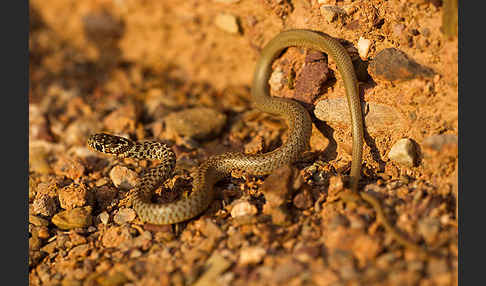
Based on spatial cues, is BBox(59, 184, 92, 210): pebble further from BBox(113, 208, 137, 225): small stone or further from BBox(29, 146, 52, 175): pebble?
BBox(29, 146, 52, 175): pebble

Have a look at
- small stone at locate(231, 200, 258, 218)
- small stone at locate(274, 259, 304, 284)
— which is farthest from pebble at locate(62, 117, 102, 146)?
small stone at locate(274, 259, 304, 284)

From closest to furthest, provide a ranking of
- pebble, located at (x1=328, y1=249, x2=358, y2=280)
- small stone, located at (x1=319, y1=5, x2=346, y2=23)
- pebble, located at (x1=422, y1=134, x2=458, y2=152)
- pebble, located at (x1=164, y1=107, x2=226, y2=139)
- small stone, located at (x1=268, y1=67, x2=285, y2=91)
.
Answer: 1. pebble, located at (x1=328, y1=249, x2=358, y2=280)
2. pebble, located at (x1=422, y1=134, x2=458, y2=152)
3. small stone, located at (x1=319, y1=5, x2=346, y2=23)
4. small stone, located at (x1=268, y1=67, x2=285, y2=91)
5. pebble, located at (x1=164, y1=107, x2=226, y2=139)

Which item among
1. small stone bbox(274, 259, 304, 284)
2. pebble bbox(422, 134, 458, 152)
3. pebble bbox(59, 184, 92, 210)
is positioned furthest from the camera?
pebble bbox(59, 184, 92, 210)

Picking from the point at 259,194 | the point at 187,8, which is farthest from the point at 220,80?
the point at 259,194

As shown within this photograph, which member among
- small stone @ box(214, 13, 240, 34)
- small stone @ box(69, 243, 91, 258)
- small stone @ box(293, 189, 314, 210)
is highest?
small stone @ box(214, 13, 240, 34)

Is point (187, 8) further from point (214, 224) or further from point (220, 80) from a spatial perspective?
point (214, 224)

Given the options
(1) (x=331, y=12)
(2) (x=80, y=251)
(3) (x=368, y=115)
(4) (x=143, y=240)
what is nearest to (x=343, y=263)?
(3) (x=368, y=115)
